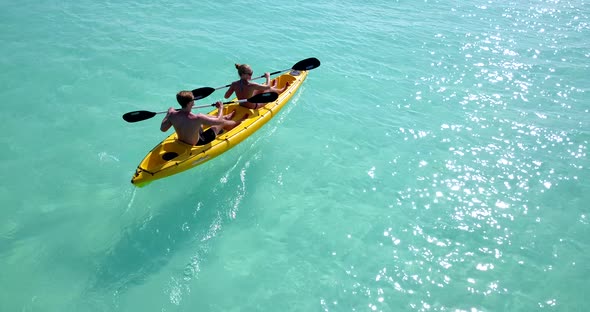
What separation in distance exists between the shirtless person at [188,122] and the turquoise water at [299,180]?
2.70 feet

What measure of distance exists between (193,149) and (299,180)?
200 centimetres

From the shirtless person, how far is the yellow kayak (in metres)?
0.14

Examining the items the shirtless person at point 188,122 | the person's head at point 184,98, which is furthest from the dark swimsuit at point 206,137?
the person's head at point 184,98

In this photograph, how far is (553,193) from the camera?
23.7 feet

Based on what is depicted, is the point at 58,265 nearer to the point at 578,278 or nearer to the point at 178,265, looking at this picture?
the point at 178,265

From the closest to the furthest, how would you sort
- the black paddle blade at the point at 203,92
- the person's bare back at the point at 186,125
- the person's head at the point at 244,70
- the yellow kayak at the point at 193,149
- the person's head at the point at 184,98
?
the person's head at the point at 184,98 < the yellow kayak at the point at 193,149 < the person's bare back at the point at 186,125 < the person's head at the point at 244,70 < the black paddle blade at the point at 203,92

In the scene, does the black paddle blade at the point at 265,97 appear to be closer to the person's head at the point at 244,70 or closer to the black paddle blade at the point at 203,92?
the person's head at the point at 244,70

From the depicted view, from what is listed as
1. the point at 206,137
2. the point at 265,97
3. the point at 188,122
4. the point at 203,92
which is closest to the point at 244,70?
the point at 265,97

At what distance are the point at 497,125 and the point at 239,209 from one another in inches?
243

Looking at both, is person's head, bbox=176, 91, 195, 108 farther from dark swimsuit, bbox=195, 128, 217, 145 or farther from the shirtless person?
dark swimsuit, bbox=195, 128, 217, 145

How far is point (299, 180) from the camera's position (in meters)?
7.30

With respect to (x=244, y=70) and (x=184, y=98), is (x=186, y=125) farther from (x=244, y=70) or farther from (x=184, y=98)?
(x=244, y=70)

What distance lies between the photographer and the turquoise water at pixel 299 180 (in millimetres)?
5555

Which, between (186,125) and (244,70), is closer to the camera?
(186,125)
